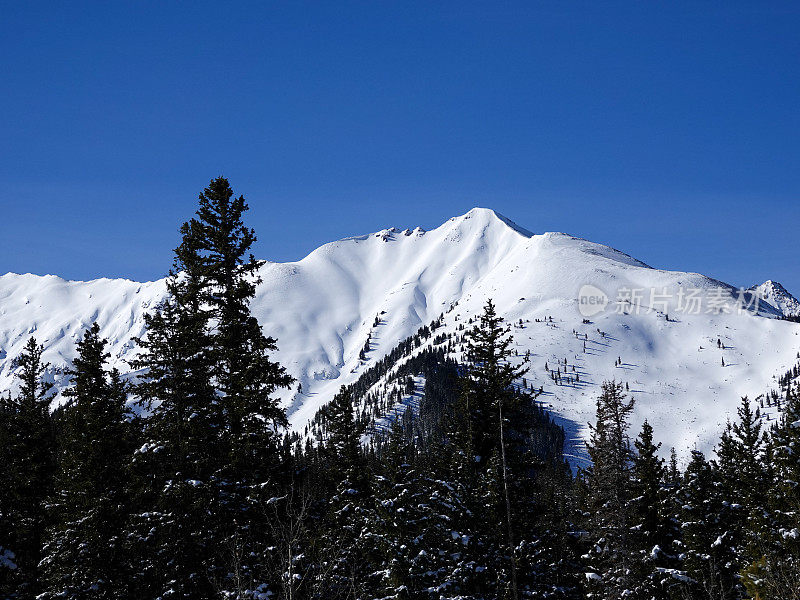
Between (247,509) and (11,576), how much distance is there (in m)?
16.8

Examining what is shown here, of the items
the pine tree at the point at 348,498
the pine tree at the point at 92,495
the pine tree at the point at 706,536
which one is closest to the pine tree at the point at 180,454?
the pine tree at the point at 92,495

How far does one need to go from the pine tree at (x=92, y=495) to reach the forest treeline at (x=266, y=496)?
8 cm

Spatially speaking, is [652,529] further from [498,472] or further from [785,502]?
[498,472]

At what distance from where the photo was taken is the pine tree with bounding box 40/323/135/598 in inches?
971

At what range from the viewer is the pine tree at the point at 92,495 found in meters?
24.7

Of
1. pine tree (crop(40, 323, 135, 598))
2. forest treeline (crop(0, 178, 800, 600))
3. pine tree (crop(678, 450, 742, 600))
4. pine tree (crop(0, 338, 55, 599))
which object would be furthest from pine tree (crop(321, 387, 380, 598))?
pine tree (crop(678, 450, 742, 600))

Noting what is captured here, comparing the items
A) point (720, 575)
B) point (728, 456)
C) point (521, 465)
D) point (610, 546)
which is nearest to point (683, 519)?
point (720, 575)

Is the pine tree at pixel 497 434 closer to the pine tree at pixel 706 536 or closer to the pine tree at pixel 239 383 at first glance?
the pine tree at pixel 239 383

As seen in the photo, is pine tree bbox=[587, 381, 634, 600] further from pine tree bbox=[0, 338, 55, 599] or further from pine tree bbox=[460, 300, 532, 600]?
pine tree bbox=[0, 338, 55, 599]

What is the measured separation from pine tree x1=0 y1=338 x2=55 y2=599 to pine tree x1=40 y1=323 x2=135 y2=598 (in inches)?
147

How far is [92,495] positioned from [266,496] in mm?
9162

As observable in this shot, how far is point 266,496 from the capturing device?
21.6 meters

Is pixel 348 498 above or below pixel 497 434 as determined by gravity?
below

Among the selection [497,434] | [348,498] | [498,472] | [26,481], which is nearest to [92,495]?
[26,481]
